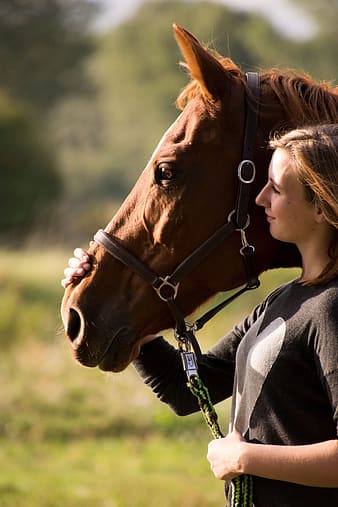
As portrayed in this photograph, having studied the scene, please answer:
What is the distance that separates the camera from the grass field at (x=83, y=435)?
5.70 metres

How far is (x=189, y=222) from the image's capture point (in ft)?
8.48

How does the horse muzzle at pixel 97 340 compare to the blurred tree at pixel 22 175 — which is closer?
the horse muzzle at pixel 97 340

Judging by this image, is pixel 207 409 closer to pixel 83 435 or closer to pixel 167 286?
pixel 167 286

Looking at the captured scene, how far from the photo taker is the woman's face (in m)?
2.29

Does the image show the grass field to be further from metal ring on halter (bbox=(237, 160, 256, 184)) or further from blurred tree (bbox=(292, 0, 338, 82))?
blurred tree (bbox=(292, 0, 338, 82))

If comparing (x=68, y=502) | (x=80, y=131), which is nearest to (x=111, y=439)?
(x=68, y=502)

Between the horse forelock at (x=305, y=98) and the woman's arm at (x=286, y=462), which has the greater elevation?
the horse forelock at (x=305, y=98)

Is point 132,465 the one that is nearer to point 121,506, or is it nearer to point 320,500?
point 121,506

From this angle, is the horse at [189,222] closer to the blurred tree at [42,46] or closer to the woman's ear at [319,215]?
the woman's ear at [319,215]

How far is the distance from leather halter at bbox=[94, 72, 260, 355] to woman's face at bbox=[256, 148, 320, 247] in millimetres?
211

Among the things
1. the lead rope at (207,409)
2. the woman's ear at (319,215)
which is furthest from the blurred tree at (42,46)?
the woman's ear at (319,215)

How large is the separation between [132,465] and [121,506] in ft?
3.03

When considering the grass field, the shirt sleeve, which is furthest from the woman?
the grass field

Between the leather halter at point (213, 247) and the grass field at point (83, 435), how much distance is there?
289cm
